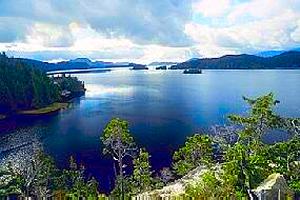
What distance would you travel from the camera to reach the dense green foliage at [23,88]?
10081 cm

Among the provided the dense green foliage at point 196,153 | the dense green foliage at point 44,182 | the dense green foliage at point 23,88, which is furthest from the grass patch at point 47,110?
the dense green foliage at point 196,153

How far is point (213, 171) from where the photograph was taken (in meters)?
26.5

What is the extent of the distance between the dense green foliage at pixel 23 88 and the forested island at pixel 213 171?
63.8 meters

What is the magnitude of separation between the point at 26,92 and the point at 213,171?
84990 millimetres

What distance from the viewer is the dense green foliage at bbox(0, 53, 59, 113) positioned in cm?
10081

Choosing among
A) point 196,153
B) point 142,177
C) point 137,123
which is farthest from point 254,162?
point 137,123

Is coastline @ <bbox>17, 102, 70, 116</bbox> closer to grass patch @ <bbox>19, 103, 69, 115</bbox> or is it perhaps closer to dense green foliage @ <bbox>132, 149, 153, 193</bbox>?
grass patch @ <bbox>19, 103, 69, 115</bbox>

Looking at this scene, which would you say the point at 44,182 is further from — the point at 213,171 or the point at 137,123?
the point at 137,123

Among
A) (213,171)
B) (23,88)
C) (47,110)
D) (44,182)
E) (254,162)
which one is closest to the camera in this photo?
(254,162)

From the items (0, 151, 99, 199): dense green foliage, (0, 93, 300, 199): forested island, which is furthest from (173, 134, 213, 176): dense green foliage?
(0, 151, 99, 199): dense green foliage

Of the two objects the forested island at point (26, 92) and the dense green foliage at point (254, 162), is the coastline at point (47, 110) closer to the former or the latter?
the forested island at point (26, 92)

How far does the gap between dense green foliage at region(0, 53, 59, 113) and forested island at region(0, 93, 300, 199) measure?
209 ft

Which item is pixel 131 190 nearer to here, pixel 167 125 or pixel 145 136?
pixel 145 136

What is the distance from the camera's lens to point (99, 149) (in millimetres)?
54844
